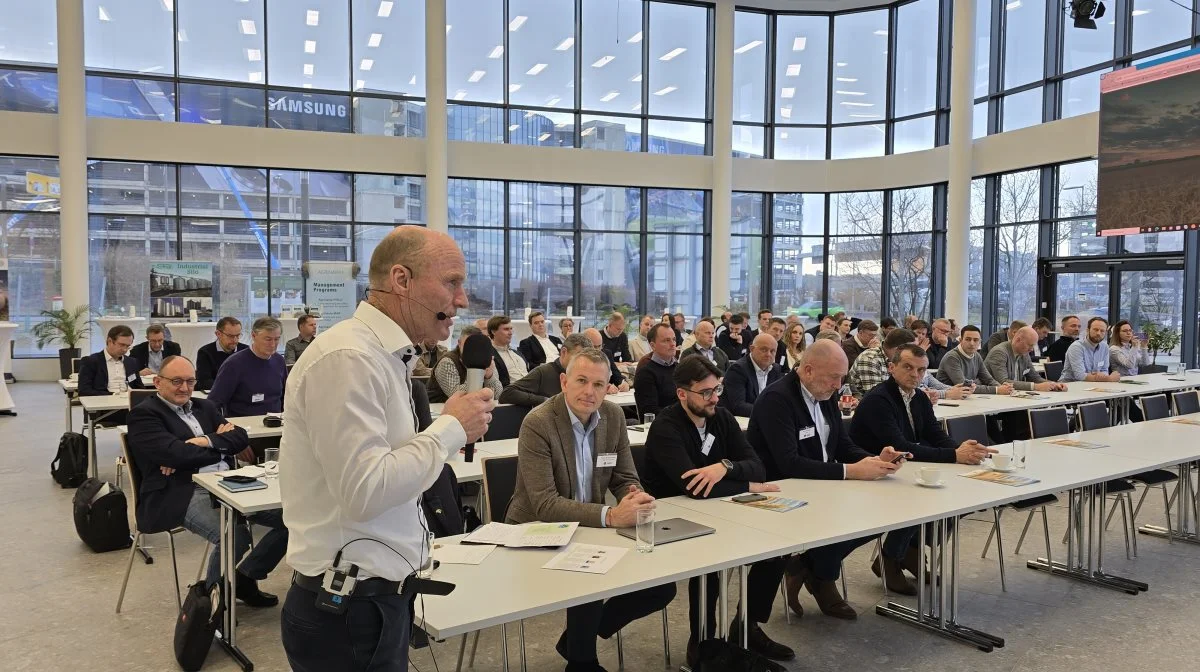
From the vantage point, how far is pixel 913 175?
16.6 metres

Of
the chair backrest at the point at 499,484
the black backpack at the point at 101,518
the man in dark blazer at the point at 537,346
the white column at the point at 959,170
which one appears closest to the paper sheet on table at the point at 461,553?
the chair backrest at the point at 499,484

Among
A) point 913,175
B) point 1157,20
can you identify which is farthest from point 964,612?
point 913,175

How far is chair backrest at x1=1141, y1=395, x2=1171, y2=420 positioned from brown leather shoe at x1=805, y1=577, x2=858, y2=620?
4.33 meters

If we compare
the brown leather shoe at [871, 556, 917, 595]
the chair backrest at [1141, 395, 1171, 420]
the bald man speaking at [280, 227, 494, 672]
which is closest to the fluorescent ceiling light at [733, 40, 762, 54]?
the chair backrest at [1141, 395, 1171, 420]

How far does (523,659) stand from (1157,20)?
554 inches

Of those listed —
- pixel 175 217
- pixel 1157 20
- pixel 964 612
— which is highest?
pixel 1157 20

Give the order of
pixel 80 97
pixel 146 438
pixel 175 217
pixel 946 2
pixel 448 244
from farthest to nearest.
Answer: pixel 946 2
pixel 175 217
pixel 80 97
pixel 146 438
pixel 448 244

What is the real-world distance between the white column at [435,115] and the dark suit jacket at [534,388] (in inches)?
363

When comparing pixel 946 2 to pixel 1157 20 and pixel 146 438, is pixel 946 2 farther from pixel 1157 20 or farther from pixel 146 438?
pixel 146 438

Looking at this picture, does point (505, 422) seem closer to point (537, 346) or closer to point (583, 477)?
point (583, 477)

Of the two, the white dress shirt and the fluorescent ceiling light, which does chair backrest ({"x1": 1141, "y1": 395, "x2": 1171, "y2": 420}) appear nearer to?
the white dress shirt

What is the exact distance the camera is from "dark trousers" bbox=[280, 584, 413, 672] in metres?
1.77

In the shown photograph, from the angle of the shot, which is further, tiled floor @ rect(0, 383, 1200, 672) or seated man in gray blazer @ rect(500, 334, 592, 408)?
seated man in gray blazer @ rect(500, 334, 592, 408)

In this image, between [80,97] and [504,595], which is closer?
[504,595]
